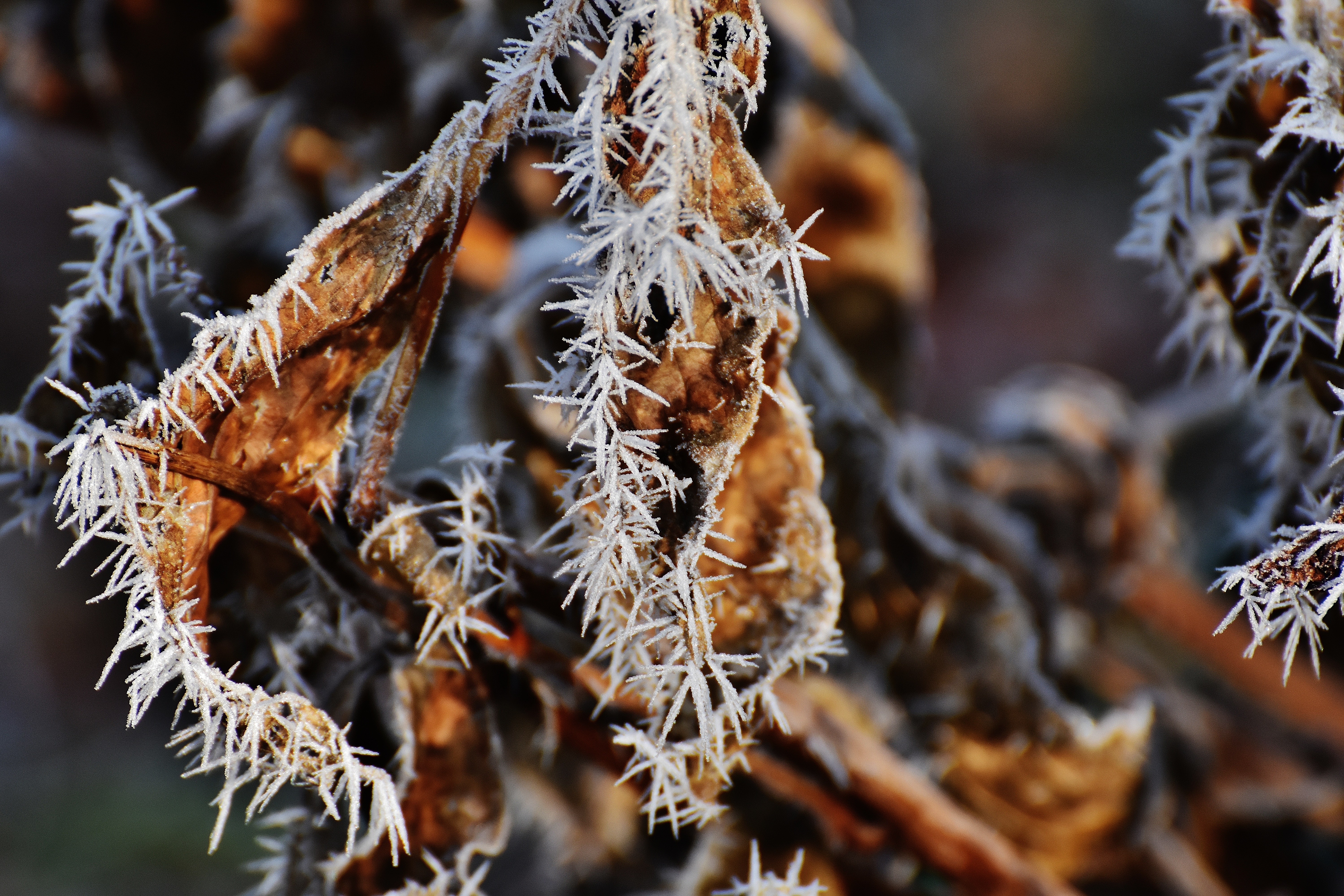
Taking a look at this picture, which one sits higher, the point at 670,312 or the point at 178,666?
the point at 670,312

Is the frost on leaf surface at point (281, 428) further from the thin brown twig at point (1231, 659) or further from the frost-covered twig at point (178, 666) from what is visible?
the thin brown twig at point (1231, 659)

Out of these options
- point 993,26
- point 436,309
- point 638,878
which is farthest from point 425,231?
point 993,26

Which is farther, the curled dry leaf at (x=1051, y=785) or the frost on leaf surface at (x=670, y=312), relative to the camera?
the curled dry leaf at (x=1051, y=785)

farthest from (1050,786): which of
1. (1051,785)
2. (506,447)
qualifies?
(506,447)

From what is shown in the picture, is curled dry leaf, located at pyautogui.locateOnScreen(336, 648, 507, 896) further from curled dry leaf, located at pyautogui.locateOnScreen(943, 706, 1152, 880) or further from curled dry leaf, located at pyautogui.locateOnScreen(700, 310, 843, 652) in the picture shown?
curled dry leaf, located at pyautogui.locateOnScreen(943, 706, 1152, 880)

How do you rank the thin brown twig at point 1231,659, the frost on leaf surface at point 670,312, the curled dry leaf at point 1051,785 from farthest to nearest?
1. the thin brown twig at point 1231,659
2. the curled dry leaf at point 1051,785
3. the frost on leaf surface at point 670,312

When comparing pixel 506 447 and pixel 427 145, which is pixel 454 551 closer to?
pixel 506 447

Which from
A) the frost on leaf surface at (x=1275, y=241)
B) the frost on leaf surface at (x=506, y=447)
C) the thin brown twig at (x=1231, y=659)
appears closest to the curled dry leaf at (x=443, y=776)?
the frost on leaf surface at (x=506, y=447)

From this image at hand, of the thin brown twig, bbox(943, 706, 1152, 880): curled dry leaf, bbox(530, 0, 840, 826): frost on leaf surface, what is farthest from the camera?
the thin brown twig

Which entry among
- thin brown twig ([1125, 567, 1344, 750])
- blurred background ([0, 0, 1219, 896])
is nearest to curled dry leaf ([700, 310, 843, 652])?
blurred background ([0, 0, 1219, 896])
